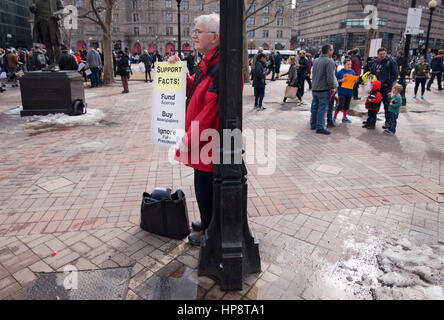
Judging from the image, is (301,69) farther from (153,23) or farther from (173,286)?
(153,23)

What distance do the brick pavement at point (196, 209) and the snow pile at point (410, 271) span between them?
0.15 meters

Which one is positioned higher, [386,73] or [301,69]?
[301,69]

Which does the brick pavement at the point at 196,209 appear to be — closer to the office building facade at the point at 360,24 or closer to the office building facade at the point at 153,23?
the office building facade at the point at 360,24

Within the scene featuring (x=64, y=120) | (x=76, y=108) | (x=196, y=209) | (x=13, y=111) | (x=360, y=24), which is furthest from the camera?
(x=360, y=24)

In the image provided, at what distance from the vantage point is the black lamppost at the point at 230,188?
232 centimetres

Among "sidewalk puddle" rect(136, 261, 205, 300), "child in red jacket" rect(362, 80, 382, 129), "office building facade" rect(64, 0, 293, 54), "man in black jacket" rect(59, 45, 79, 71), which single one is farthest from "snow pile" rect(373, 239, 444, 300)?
"office building facade" rect(64, 0, 293, 54)

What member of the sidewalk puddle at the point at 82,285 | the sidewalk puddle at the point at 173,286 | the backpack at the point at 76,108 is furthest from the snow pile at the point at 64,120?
the sidewalk puddle at the point at 173,286

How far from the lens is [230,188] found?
256 centimetres

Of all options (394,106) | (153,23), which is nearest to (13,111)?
(394,106)

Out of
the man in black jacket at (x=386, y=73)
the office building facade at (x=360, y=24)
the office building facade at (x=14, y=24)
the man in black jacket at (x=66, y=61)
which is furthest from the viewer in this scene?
the office building facade at (x=360, y=24)

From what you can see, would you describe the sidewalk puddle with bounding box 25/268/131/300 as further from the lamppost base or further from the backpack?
the backpack

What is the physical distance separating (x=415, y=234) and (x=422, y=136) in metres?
5.55

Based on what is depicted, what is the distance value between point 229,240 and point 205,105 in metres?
1.16

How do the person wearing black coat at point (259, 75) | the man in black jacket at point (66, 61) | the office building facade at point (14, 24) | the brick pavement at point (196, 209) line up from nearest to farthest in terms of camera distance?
the brick pavement at point (196, 209)
the man in black jacket at point (66, 61)
the person wearing black coat at point (259, 75)
the office building facade at point (14, 24)
